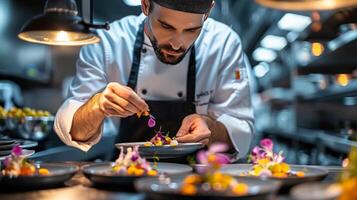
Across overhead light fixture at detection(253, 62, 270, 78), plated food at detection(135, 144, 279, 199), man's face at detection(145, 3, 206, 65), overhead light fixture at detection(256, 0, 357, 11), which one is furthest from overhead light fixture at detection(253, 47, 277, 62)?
plated food at detection(135, 144, 279, 199)

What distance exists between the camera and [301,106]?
600 centimetres

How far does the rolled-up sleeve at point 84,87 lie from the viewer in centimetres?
202

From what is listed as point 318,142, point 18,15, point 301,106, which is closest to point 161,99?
point 18,15

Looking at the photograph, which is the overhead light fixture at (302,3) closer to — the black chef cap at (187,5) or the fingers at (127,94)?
the black chef cap at (187,5)

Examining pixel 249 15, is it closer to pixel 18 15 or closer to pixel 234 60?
pixel 18 15

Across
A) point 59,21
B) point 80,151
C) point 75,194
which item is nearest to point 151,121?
point 59,21

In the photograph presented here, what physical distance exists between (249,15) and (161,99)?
413 cm

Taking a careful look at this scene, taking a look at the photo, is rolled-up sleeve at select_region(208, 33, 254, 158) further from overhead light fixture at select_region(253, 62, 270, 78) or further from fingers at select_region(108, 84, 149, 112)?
overhead light fixture at select_region(253, 62, 270, 78)

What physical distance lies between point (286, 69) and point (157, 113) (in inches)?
213

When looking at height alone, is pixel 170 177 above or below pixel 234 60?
below

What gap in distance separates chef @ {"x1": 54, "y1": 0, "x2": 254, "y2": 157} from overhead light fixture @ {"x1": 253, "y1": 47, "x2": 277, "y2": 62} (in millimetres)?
5840

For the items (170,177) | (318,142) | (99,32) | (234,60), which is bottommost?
(318,142)

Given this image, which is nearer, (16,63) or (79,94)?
(79,94)

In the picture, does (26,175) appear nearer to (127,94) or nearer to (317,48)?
(127,94)
